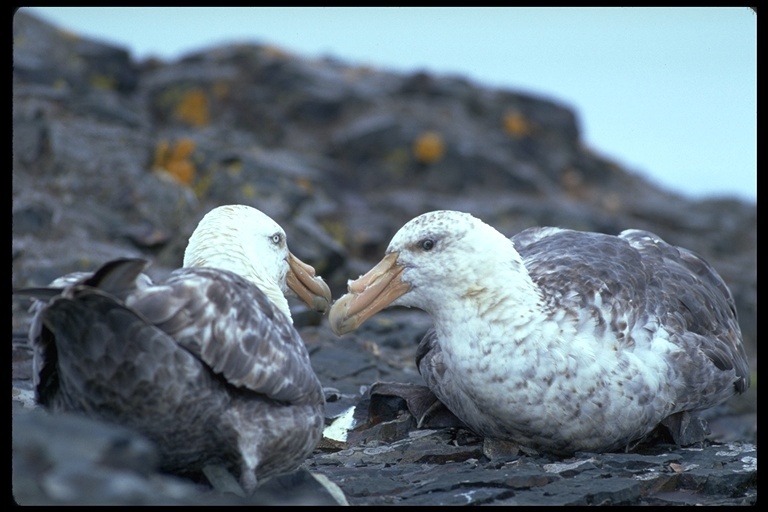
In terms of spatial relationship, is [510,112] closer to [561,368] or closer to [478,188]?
[478,188]

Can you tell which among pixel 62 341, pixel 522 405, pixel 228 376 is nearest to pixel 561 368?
pixel 522 405

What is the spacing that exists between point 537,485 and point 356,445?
5.01 ft

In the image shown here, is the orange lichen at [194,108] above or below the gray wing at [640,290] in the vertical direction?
above

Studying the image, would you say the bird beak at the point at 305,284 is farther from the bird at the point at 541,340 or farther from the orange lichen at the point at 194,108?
the orange lichen at the point at 194,108

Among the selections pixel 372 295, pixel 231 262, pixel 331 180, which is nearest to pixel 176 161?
pixel 331 180

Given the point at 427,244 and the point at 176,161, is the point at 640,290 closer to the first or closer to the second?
the point at 427,244

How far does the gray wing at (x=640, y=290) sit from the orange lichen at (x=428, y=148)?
815 cm

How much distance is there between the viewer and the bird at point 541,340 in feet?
17.9

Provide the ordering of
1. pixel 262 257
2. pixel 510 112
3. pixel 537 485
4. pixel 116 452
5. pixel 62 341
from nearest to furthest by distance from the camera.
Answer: pixel 116 452, pixel 62 341, pixel 537 485, pixel 262 257, pixel 510 112

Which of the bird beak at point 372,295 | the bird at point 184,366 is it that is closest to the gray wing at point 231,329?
the bird at point 184,366

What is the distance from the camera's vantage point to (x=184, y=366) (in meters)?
4.34

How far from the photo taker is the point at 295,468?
509cm

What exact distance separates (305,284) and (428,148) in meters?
9.05

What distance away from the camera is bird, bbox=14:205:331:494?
13.6 feet
